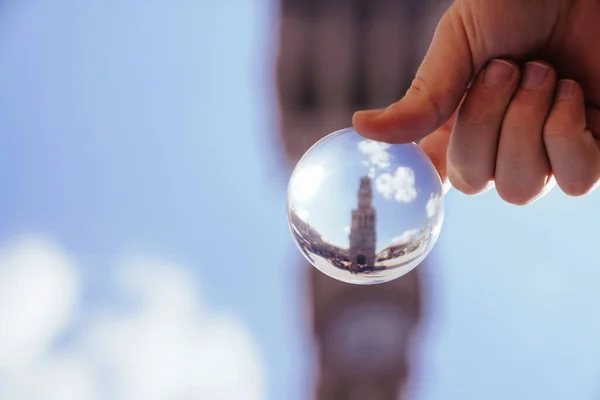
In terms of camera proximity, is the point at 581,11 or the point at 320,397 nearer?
the point at 581,11

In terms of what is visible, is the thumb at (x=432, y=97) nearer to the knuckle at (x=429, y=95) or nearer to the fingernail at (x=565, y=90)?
the knuckle at (x=429, y=95)

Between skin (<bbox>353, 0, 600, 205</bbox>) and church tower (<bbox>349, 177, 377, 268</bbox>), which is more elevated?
skin (<bbox>353, 0, 600, 205</bbox>)

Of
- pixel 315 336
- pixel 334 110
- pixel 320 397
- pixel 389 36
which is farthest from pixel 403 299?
pixel 389 36

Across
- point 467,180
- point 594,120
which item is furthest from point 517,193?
point 594,120

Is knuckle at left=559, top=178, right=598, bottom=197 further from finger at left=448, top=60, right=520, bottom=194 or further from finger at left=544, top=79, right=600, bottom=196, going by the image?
finger at left=448, top=60, right=520, bottom=194

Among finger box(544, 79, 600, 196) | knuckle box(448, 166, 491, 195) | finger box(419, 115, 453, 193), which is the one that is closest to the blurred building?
finger box(419, 115, 453, 193)

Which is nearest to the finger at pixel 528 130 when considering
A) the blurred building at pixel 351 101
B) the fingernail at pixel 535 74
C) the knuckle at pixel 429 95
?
the fingernail at pixel 535 74

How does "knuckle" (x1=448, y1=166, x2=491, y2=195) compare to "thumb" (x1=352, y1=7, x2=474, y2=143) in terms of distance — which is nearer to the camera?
"thumb" (x1=352, y1=7, x2=474, y2=143)

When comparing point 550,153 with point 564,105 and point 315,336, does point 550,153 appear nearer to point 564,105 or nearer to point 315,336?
point 564,105
